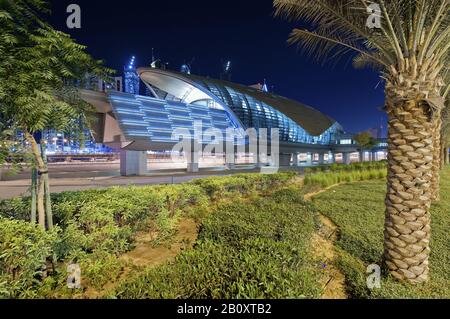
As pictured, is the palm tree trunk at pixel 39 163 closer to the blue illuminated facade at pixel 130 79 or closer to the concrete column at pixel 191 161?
the concrete column at pixel 191 161

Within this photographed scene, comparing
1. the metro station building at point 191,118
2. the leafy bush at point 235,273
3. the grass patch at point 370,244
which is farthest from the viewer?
the metro station building at point 191,118

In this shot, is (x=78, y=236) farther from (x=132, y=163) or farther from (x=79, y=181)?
(x=132, y=163)

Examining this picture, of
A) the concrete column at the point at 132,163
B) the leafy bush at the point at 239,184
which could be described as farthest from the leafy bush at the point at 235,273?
the concrete column at the point at 132,163

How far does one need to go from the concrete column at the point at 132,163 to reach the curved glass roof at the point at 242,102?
20.9m

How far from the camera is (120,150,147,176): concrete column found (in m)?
26.7

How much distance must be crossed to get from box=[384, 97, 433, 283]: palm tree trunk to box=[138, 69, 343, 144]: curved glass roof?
3943 centimetres

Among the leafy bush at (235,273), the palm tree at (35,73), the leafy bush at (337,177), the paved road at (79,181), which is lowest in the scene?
the paved road at (79,181)

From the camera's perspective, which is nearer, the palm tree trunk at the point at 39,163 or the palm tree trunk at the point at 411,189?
the palm tree trunk at the point at 411,189

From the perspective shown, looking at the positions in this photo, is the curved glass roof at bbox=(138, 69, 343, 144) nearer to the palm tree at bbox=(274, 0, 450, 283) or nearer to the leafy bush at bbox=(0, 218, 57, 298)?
the palm tree at bbox=(274, 0, 450, 283)

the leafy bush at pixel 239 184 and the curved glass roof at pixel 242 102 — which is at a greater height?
the curved glass roof at pixel 242 102

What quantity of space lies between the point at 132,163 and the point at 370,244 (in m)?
25.7

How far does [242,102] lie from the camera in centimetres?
4656

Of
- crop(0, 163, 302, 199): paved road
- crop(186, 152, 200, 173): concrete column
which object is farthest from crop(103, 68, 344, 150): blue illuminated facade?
crop(0, 163, 302, 199): paved road

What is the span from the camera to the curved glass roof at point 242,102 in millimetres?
43969
